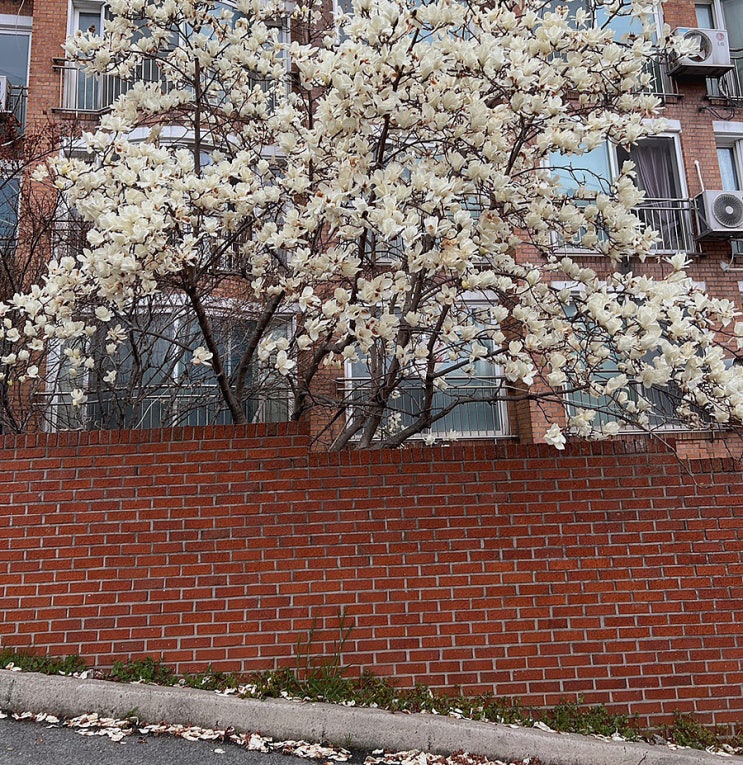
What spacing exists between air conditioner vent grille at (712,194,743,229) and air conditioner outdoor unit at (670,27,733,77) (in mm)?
2573

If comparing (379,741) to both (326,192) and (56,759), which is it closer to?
(56,759)

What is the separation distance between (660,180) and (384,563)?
10078mm

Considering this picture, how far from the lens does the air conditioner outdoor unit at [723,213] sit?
10.7 meters

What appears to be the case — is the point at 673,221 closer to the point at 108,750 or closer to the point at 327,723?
the point at 327,723

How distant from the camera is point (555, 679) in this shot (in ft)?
14.6

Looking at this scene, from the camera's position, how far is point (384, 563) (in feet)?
14.9

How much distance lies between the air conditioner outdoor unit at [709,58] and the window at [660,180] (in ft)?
3.82

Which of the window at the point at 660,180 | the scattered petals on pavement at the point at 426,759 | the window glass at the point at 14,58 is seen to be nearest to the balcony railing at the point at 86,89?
the window glass at the point at 14,58

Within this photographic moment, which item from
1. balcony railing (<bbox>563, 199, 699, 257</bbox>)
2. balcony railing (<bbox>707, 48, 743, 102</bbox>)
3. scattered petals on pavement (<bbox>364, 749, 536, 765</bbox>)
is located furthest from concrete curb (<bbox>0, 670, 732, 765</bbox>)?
balcony railing (<bbox>707, 48, 743, 102</bbox>)

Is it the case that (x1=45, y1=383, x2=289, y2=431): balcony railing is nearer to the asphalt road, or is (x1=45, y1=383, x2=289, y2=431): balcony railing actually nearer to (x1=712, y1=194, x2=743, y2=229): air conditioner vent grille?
the asphalt road

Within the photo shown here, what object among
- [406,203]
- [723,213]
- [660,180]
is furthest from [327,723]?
[660,180]

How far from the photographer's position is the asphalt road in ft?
11.7

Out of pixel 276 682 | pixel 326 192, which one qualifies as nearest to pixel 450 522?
pixel 276 682

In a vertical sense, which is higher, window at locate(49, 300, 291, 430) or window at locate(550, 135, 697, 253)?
window at locate(550, 135, 697, 253)
